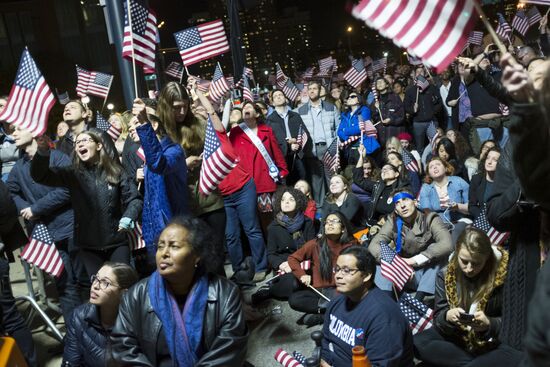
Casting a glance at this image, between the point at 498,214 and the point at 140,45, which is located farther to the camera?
the point at 140,45

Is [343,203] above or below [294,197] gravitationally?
below

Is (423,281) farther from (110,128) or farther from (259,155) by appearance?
(110,128)

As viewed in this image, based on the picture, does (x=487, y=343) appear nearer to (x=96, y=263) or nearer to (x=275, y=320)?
(x=275, y=320)

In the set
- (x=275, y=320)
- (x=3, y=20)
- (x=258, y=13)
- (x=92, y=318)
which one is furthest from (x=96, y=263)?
(x=258, y=13)

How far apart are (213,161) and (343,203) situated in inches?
122

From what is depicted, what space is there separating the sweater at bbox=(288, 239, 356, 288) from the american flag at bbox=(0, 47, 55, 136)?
9.09 ft

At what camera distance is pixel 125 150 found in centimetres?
716

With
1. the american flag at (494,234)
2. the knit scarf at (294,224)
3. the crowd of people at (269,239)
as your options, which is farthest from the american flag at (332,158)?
the american flag at (494,234)

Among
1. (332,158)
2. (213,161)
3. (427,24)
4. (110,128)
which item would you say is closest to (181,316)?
(213,161)

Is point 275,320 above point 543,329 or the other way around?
the other way around

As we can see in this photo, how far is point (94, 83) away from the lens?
10.9 m

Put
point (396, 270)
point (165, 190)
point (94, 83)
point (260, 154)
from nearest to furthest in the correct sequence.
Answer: point (165, 190)
point (396, 270)
point (260, 154)
point (94, 83)

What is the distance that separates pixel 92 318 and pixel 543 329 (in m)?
3.52

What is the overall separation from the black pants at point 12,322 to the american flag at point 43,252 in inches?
25.6
